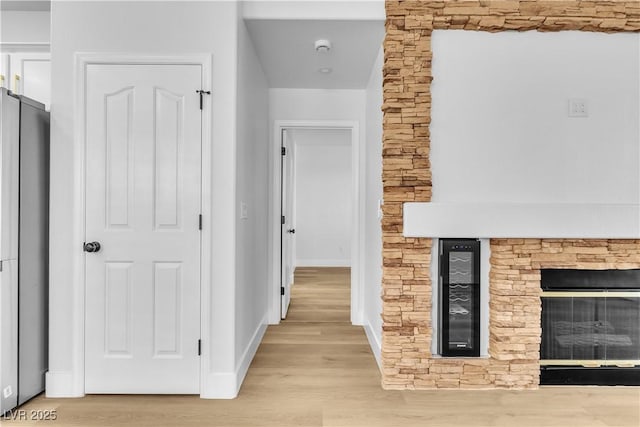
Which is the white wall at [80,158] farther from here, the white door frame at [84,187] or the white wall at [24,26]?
the white wall at [24,26]

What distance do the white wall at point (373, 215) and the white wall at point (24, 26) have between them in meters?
2.52

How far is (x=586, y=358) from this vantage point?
2.62 m

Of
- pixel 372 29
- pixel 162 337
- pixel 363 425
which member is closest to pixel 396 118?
pixel 372 29

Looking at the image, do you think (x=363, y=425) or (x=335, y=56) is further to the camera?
(x=335, y=56)

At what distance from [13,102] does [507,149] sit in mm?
3027

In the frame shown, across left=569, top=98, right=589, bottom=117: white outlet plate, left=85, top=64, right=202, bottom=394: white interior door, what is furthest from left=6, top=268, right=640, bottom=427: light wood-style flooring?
left=569, top=98, right=589, bottom=117: white outlet plate

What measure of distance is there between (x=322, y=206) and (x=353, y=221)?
3983mm

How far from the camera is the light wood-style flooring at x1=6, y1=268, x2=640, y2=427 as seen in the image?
2.12 metres

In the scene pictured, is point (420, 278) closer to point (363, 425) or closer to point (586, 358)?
point (363, 425)

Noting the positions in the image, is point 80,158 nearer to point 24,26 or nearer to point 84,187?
point 84,187

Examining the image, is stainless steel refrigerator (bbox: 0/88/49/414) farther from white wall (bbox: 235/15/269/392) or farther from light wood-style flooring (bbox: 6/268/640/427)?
white wall (bbox: 235/15/269/392)

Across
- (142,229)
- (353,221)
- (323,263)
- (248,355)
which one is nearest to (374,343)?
(248,355)

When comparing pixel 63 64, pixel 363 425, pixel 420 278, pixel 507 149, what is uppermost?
pixel 63 64

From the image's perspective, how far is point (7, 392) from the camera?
85.2 inches
